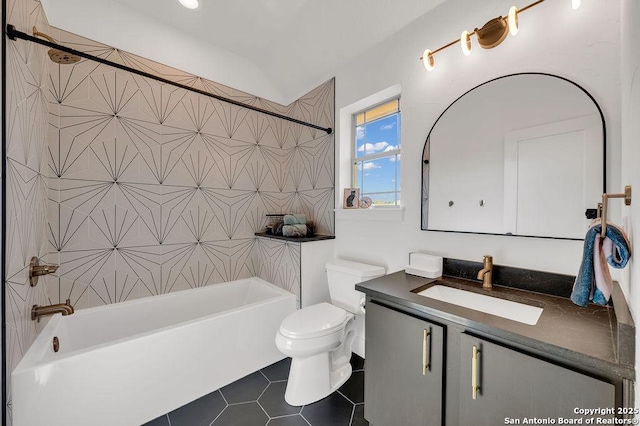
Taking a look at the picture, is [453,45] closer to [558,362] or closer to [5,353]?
[558,362]

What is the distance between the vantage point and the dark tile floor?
146cm

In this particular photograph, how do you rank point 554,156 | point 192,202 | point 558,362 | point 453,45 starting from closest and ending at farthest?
point 558,362, point 554,156, point 453,45, point 192,202

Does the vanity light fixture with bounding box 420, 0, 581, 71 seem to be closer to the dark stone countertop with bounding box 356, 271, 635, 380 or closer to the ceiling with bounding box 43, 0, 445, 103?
the ceiling with bounding box 43, 0, 445, 103

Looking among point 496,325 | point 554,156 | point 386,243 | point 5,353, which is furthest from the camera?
point 386,243

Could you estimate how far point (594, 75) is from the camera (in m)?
1.10

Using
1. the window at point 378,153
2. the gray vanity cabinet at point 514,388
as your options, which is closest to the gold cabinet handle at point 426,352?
the gray vanity cabinet at point 514,388

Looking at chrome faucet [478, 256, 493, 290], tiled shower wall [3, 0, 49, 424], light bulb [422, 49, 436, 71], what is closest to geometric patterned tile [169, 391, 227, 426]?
tiled shower wall [3, 0, 49, 424]

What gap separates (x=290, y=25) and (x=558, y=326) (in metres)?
2.65

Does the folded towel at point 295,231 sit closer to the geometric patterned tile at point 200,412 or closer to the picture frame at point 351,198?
the picture frame at point 351,198

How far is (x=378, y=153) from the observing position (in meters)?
2.14

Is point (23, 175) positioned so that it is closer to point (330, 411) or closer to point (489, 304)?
point (330, 411)

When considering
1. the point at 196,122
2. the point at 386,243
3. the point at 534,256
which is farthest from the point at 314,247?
the point at 196,122

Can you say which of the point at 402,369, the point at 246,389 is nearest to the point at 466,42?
the point at 402,369

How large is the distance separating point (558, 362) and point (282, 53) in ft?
9.39
